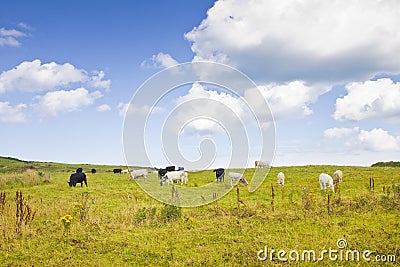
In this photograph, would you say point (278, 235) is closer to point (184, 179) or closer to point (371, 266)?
point (371, 266)

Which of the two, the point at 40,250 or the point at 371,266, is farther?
the point at 40,250

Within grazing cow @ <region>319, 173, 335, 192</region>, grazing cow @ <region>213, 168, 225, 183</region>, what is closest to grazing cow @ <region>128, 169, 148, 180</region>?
grazing cow @ <region>213, 168, 225, 183</region>

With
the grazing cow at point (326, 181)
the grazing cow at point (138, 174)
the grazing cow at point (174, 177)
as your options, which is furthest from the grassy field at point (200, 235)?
the grazing cow at point (138, 174)

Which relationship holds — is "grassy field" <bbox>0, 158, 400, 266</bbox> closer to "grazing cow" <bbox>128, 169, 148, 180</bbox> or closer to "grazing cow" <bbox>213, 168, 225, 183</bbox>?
"grazing cow" <bbox>213, 168, 225, 183</bbox>

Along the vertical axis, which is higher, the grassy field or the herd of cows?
the herd of cows

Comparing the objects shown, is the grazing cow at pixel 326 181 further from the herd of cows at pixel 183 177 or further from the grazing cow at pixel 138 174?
the grazing cow at pixel 138 174

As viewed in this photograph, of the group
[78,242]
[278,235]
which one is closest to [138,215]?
[78,242]

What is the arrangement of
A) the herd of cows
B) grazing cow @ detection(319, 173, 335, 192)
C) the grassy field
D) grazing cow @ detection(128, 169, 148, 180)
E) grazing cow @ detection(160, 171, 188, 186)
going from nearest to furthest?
1. the grassy field
2. grazing cow @ detection(319, 173, 335, 192)
3. the herd of cows
4. grazing cow @ detection(160, 171, 188, 186)
5. grazing cow @ detection(128, 169, 148, 180)

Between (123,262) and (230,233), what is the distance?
322cm

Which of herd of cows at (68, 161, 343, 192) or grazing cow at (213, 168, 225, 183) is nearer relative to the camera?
herd of cows at (68, 161, 343, 192)

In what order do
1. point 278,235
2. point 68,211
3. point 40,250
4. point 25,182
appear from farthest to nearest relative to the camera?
point 25,182 → point 68,211 → point 278,235 → point 40,250

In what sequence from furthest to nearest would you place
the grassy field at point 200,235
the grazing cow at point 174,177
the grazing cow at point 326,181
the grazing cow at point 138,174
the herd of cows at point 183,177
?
the grazing cow at point 138,174 → the grazing cow at point 174,177 → the herd of cows at point 183,177 → the grazing cow at point 326,181 → the grassy field at point 200,235

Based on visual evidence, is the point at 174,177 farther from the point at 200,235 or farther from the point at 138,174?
the point at 200,235

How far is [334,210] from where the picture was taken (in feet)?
40.1
